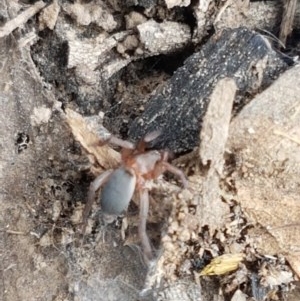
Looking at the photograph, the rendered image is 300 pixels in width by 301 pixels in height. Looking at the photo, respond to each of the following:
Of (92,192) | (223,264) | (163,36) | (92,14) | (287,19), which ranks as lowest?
(223,264)

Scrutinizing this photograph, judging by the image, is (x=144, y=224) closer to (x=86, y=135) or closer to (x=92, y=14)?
(x=86, y=135)

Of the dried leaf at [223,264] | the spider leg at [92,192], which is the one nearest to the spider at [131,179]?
the spider leg at [92,192]

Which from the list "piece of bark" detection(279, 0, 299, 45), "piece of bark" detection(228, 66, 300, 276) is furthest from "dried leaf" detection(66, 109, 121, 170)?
"piece of bark" detection(279, 0, 299, 45)

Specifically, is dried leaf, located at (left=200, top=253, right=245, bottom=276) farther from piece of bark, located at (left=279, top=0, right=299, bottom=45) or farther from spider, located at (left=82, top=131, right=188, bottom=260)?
piece of bark, located at (left=279, top=0, right=299, bottom=45)

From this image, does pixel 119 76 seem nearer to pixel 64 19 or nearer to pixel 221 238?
pixel 64 19

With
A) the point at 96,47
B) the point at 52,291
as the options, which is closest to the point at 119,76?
the point at 96,47

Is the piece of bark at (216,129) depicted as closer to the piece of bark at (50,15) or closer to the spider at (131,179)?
the spider at (131,179)

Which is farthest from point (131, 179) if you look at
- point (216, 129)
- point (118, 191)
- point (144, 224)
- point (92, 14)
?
point (92, 14)
